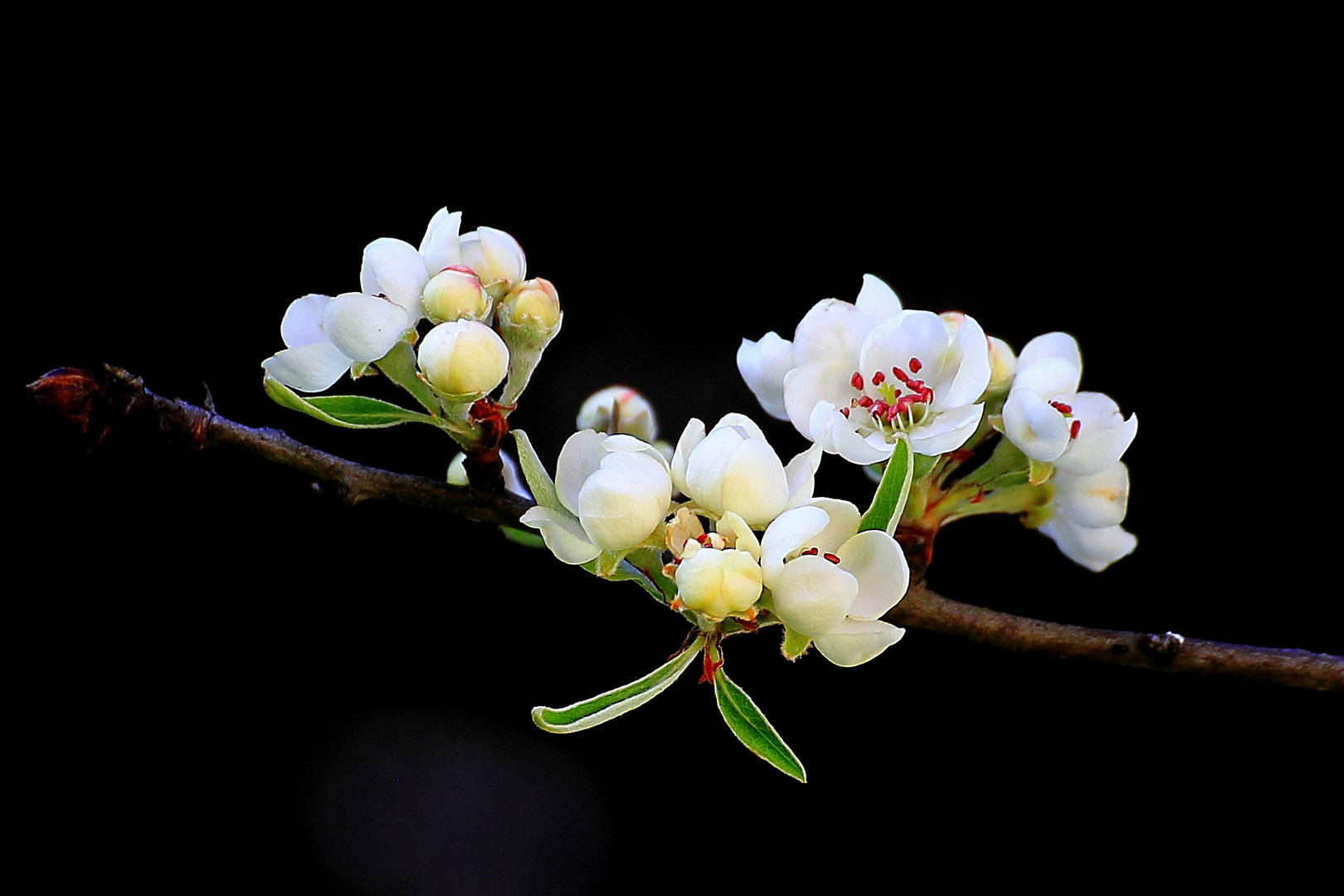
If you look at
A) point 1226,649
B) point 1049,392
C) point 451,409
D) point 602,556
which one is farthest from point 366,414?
point 1226,649

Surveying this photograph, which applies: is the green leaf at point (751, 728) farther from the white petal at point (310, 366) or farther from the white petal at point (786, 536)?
the white petal at point (310, 366)

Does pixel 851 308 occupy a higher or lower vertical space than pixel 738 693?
higher

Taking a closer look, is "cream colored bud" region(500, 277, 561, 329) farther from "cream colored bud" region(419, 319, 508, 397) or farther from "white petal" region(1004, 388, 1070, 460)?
Answer: "white petal" region(1004, 388, 1070, 460)

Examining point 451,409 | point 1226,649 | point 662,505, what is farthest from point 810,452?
point 1226,649

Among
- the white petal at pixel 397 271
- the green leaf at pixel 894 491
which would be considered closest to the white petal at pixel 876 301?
the green leaf at pixel 894 491

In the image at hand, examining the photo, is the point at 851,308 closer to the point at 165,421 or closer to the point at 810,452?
the point at 810,452

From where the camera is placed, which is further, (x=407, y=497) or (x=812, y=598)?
(x=407, y=497)

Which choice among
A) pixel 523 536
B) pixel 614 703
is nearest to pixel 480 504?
pixel 523 536
